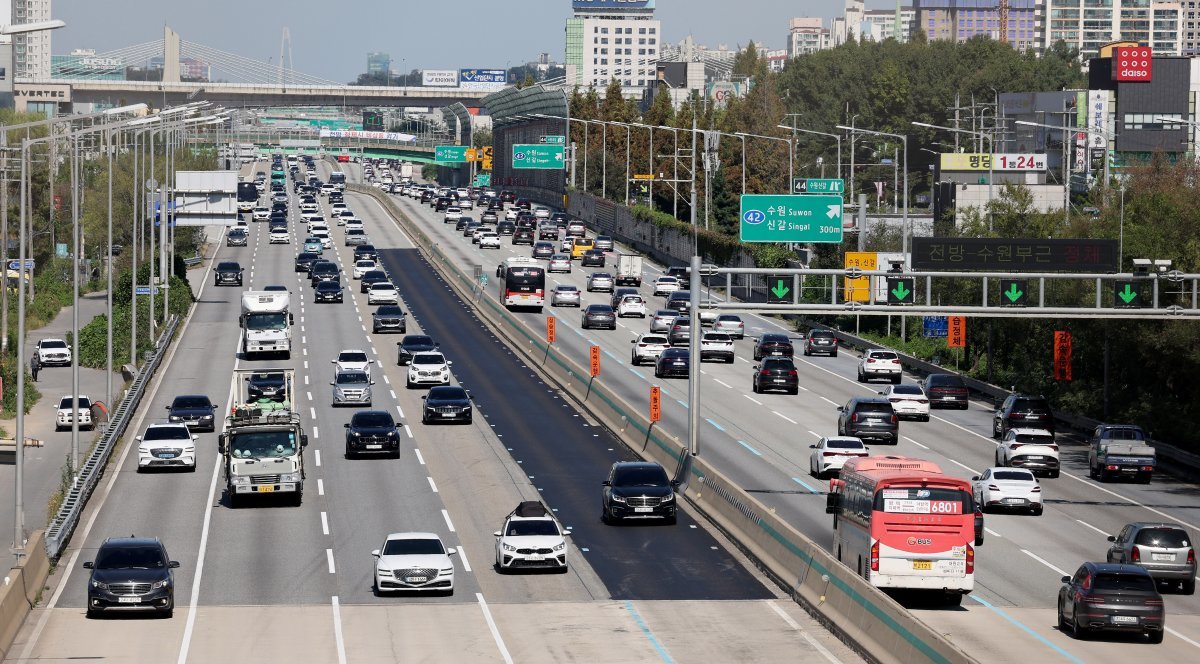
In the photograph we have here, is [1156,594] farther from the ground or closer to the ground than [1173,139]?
closer to the ground

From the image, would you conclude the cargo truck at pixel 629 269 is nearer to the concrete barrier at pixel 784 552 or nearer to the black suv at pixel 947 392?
the concrete barrier at pixel 784 552

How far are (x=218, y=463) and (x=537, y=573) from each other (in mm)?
19197

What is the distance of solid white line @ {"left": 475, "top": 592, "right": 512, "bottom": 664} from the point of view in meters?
30.7

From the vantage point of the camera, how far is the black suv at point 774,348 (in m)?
82.9

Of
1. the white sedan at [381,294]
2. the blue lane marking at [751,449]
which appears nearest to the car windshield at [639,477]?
the blue lane marking at [751,449]

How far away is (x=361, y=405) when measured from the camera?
66.6 m

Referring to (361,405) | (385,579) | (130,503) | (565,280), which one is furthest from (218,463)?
(565,280)

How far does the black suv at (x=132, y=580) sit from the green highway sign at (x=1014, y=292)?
29041mm

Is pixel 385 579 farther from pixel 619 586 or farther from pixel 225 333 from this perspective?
pixel 225 333

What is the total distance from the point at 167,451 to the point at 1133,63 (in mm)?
122182

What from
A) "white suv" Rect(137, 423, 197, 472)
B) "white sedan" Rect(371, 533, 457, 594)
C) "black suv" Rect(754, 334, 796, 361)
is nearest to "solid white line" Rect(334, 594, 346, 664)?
"white sedan" Rect(371, 533, 457, 594)

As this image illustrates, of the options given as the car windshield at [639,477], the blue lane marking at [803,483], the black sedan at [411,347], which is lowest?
the blue lane marking at [803,483]

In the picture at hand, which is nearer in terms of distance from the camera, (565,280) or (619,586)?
(619,586)

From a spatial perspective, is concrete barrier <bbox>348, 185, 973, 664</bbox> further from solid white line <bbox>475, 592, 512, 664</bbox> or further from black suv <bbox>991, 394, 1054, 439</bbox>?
black suv <bbox>991, 394, 1054, 439</bbox>
